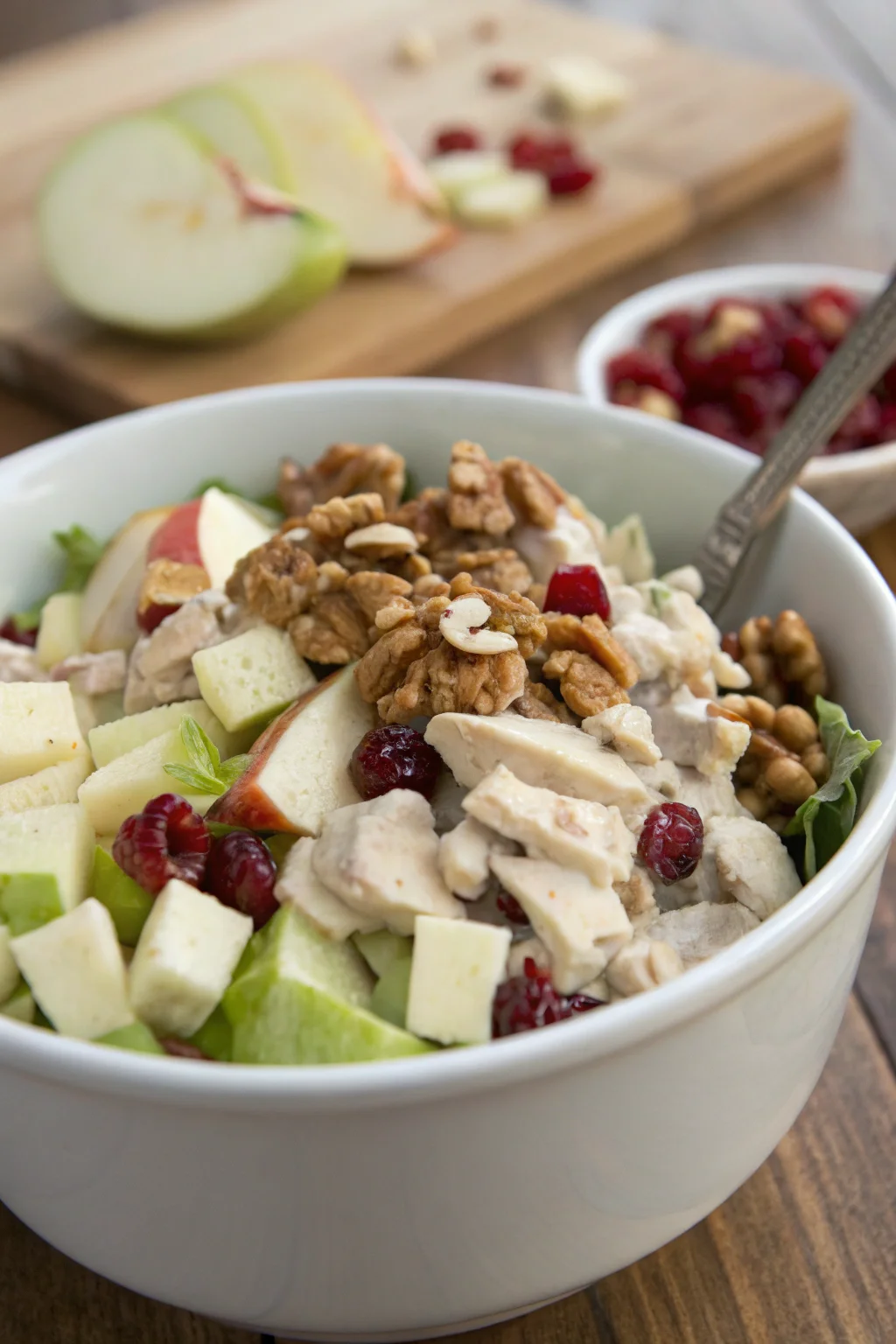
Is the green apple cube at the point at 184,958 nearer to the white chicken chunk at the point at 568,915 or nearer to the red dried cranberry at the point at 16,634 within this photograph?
the white chicken chunk at the point at 568,915

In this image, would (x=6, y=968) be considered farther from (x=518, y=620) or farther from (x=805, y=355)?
(x=805, y=355)

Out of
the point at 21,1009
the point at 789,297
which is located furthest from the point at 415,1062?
the point at 789,297

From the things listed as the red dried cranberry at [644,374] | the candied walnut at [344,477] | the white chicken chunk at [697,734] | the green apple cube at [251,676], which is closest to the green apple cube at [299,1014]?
the green apple cube at [251,676]

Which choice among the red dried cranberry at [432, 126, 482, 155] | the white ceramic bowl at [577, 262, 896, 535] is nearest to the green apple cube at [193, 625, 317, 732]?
the white ceramic bowl at [577, 262, 896, 535]

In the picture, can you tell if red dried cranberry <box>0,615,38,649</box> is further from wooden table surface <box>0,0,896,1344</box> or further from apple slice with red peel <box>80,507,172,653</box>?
wooden table surface <box>0,0,896,1344</box>

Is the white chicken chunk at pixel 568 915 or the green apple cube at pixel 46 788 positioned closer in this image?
the white chicken chunk at pixel 568 915
